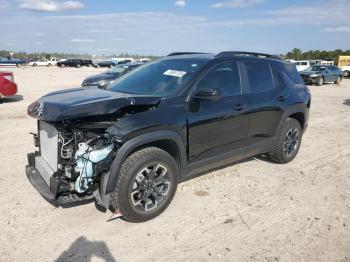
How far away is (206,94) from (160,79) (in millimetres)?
787

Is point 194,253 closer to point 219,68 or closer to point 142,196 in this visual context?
point 142,196

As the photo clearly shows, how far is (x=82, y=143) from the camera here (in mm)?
3953

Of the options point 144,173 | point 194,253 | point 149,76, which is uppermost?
point 149,76

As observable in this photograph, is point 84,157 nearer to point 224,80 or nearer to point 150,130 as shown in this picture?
point 150,130

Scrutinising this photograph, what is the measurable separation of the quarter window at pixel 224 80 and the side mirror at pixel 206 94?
0.45ft

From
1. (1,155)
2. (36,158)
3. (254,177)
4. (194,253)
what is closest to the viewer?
(194,253)

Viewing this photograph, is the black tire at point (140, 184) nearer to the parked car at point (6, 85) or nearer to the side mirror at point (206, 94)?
Answer: the side mirror at point (206, 94)

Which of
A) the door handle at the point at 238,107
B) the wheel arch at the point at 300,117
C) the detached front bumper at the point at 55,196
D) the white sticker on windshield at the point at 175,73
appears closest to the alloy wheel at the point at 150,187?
the detached front bumper at the point at 55,196

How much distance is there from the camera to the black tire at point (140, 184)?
12.9 feet

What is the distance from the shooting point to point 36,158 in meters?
4.77

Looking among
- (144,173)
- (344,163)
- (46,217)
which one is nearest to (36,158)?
(46,217)

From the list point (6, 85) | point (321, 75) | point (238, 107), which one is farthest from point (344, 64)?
point (238, 107)

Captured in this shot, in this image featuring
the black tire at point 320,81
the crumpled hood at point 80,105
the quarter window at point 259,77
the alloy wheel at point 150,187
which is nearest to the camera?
the crumpled hood at point 80,105

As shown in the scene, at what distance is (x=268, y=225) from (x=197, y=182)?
146cm
